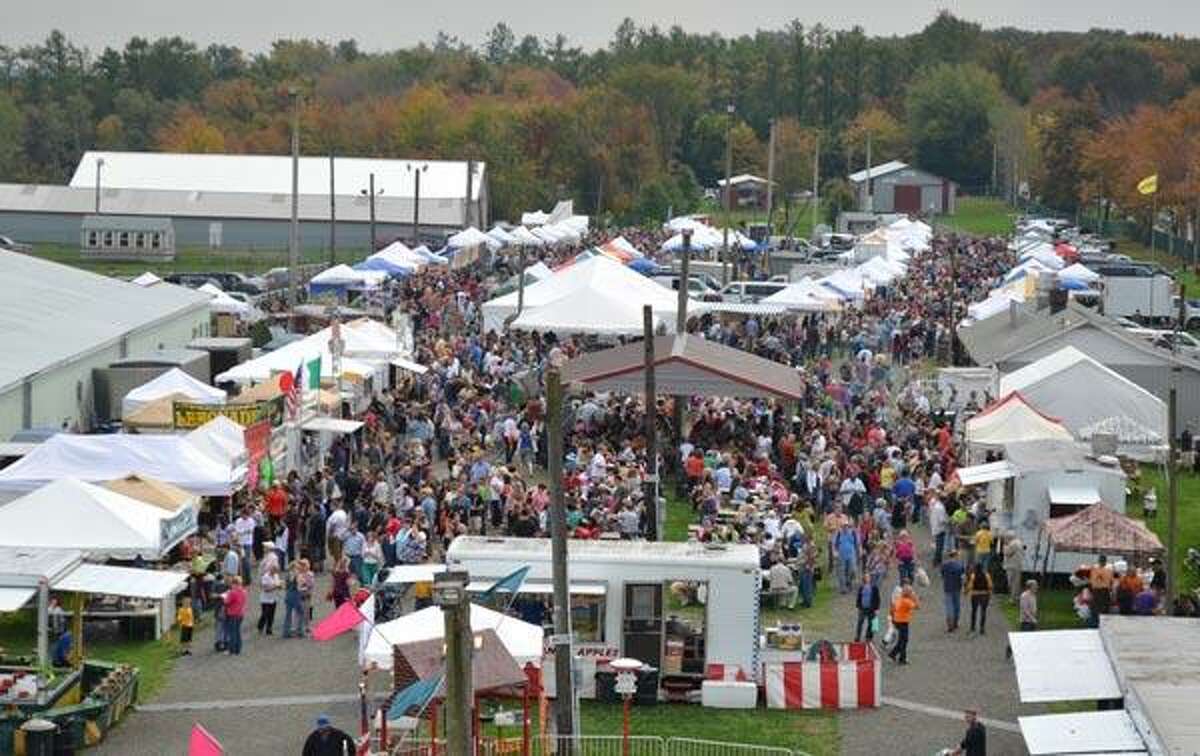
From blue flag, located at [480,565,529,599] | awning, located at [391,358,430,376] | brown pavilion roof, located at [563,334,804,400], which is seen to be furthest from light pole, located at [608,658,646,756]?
awning, located at [391,358,430,376]

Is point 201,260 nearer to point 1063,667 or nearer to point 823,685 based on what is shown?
point 823,685

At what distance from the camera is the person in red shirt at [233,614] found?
84.3 feet

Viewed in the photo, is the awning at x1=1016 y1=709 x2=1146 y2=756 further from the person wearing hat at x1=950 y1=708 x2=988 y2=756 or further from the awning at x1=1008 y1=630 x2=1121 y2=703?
the person wearing hat at x1=950 y1=708 x2=988 y2=756

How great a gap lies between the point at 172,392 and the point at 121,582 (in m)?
12.2

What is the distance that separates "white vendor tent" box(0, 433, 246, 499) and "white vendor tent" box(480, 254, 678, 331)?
17215 mm

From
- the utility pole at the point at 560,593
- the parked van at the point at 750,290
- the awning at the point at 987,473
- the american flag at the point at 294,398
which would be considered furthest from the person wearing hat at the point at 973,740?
the parked van at the point at 750,290

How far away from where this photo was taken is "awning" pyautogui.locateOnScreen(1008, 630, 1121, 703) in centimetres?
2050

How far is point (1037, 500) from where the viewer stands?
101 ft

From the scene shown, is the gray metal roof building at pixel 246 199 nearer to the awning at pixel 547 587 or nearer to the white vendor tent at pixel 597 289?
the white vendor tent at pixel 597 289

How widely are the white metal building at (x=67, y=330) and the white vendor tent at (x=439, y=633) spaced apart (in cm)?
1611

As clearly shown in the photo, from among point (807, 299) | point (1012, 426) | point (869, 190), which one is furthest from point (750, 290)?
point (869, 190)

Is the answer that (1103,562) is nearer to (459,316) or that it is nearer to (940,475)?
(940,475)

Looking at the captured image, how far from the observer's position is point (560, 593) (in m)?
20.0

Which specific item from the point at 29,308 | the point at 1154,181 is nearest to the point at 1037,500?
the point at 29,308
